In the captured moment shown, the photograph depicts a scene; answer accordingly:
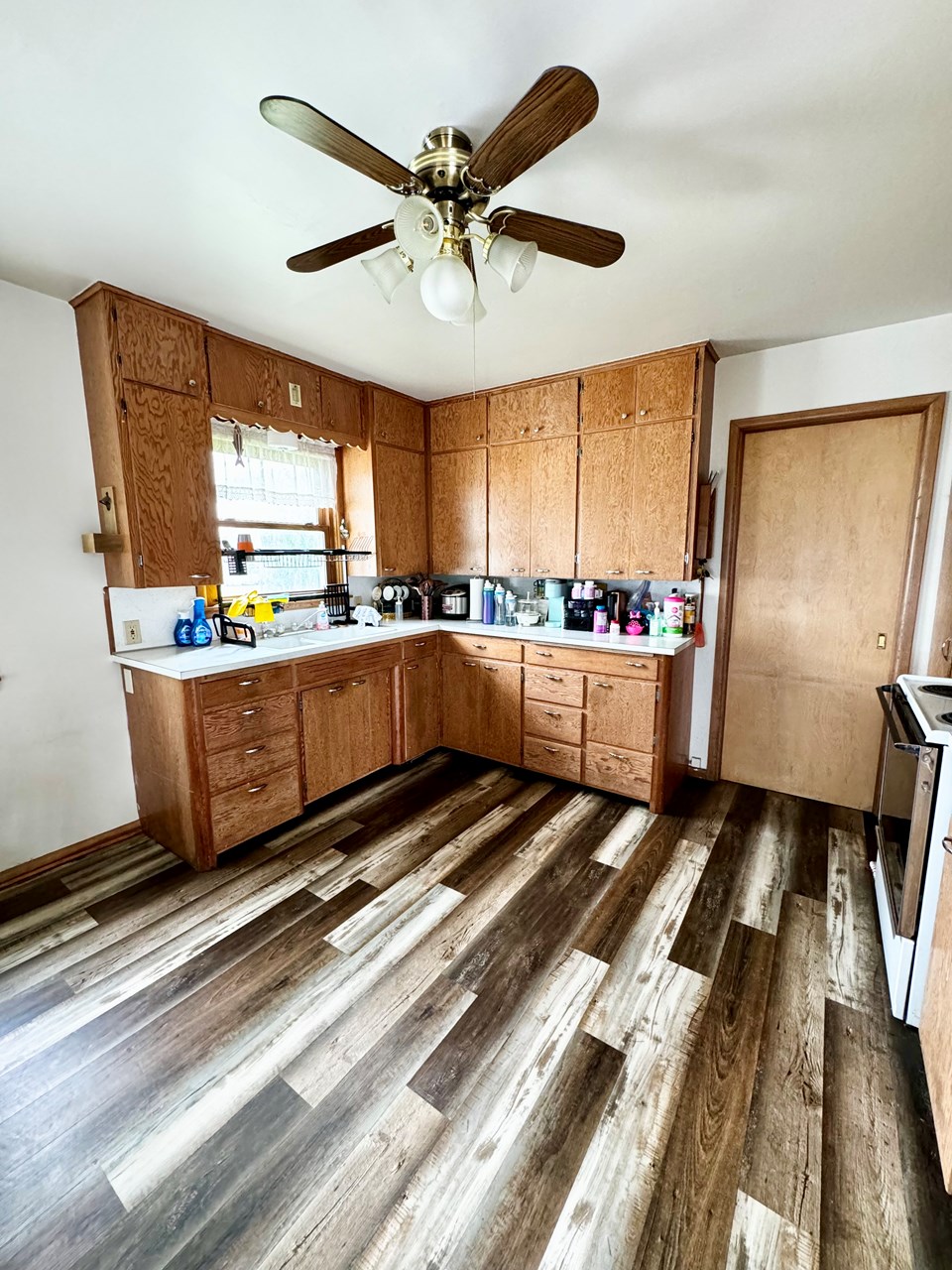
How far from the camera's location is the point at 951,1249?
1027mm

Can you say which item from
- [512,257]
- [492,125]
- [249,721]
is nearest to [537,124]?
[512,257]

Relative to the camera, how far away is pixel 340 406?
3.09m

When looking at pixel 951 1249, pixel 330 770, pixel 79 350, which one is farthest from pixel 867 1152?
pixel 79 350

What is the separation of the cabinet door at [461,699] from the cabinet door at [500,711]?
4 centimetres

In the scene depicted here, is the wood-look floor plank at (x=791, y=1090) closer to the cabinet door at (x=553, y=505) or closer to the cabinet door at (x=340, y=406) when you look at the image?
the cabinet door at (x=553, y=505)

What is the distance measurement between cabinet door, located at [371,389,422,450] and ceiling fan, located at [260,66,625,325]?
6.01ft

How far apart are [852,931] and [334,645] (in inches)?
99.5

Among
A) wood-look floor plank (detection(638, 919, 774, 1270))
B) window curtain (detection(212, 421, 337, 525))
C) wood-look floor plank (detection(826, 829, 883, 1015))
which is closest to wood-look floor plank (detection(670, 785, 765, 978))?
wood-look floor plank (detection(638, 919, 774, 1270))

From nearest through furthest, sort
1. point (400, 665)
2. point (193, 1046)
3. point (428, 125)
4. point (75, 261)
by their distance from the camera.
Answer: point (428, 125), point (193, 1046), point (75, 261), point (400, 665)

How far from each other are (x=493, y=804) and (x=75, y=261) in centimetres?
300

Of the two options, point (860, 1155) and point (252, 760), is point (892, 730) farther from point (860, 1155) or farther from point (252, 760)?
point (252, 760)

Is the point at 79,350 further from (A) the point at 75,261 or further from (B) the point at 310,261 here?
(B) the point at 310,261

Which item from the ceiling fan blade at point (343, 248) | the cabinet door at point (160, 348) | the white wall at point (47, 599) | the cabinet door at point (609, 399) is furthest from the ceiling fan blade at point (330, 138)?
the cabinet door at point (609, 399)

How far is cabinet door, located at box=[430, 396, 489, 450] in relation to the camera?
134 inches
